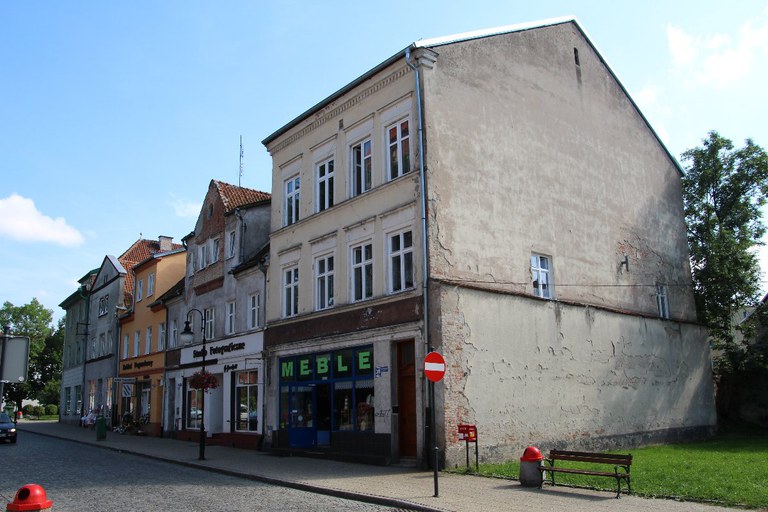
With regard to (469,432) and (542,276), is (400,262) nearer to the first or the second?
(542,276)

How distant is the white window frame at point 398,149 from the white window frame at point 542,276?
4.96 m

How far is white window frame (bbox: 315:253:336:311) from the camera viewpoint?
72.6ft

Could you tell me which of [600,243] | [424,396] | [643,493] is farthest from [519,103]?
[643,493]

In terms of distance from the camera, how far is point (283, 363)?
2400 cm

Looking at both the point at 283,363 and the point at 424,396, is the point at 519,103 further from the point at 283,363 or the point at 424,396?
the point at 283,363

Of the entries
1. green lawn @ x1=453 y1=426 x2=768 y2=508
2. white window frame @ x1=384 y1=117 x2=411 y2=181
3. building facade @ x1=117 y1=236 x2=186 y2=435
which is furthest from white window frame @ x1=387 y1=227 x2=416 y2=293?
building facade @ x1=117 y1=236 x2=186 y2=435

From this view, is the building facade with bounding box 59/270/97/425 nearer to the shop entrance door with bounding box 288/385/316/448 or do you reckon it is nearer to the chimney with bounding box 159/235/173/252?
the chimney with bounding box 159/235/173/252

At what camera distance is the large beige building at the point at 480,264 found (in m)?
18.4

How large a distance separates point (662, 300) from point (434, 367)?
16.4 meters

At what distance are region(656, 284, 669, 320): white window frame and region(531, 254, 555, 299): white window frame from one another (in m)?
6.90

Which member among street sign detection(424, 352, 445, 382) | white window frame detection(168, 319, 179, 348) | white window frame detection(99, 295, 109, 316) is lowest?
street sign detection(424, 352, 445, 382)

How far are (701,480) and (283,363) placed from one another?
1454 centimetres

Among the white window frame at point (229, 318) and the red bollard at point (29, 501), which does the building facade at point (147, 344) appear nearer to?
the white window frame at point (229, 318)

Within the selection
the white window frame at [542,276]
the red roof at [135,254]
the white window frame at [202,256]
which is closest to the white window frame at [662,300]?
the white window frame at [542,276]
